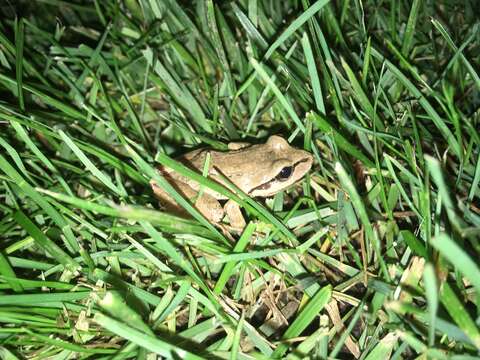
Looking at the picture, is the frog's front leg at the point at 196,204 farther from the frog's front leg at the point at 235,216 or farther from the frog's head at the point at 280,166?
the frog's head at the point at 280,166

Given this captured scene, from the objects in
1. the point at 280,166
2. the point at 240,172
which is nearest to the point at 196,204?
the point at 240,172

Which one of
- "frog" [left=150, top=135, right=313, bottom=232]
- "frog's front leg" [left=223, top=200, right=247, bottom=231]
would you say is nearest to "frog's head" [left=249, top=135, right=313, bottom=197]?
"frog" [left=150, top=135, right=313, bottom=232]

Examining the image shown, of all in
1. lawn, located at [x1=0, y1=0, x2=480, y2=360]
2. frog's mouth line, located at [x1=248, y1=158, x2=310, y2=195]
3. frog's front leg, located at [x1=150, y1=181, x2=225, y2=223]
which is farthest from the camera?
frog's mouth line, located at [x1=248, y1=158, x2=310, y2=195]

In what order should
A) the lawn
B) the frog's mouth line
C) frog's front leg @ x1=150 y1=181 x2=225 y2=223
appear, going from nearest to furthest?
the lawn, frog's front leg @ x1=150 y1=181 x2=225 y2=223, the frog's mouth line

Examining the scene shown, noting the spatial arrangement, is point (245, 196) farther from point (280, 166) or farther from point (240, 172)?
point (240, 172)

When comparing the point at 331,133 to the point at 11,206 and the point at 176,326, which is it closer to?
the point at 176,326

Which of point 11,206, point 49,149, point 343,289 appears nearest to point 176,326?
point 343,289

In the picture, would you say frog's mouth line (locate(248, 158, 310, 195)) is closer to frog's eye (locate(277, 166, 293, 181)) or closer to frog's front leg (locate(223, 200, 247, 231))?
frog's eye (locate(277, 166, 293, 181))
